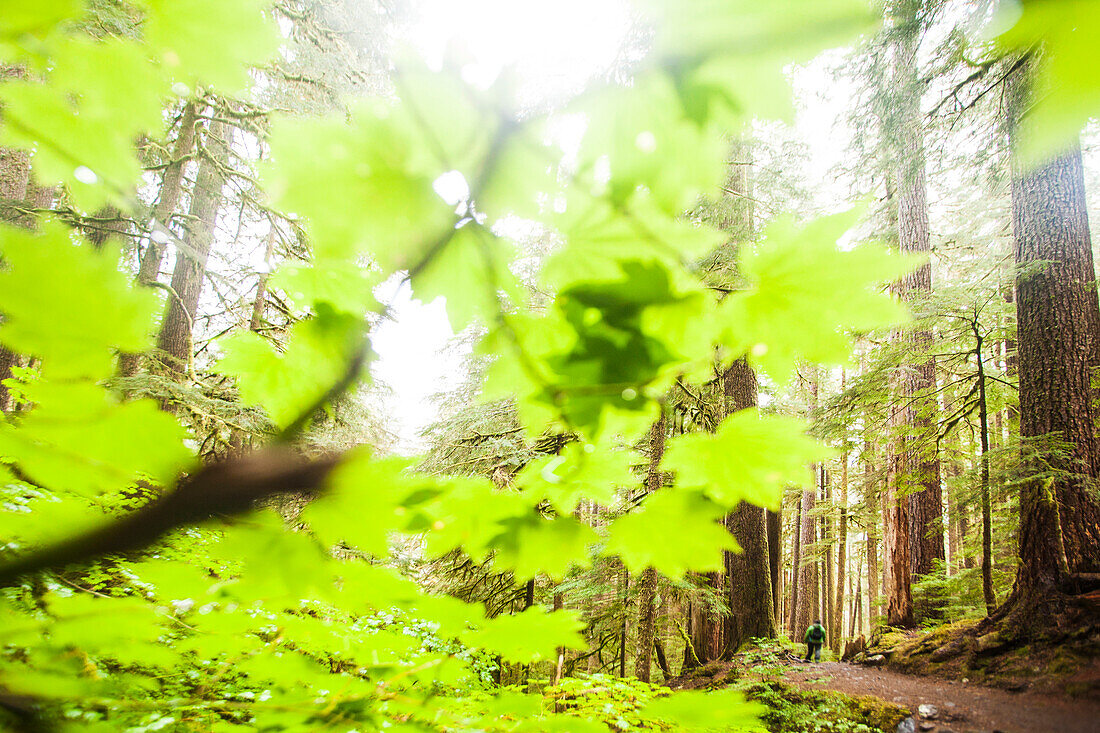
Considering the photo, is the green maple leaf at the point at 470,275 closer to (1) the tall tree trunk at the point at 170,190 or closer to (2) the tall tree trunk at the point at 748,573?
(2) the tall tree trunk at the point at 748,573

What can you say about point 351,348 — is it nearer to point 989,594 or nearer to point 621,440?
point 621,440

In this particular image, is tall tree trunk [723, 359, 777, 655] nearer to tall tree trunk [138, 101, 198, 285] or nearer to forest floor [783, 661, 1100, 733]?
forest floor [783, 661, 1100, 733]

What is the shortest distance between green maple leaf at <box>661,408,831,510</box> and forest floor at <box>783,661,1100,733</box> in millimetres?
749

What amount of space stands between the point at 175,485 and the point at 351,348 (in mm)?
174

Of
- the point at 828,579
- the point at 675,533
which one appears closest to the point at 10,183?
the point at 675,533

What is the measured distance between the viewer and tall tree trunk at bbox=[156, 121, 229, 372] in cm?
460

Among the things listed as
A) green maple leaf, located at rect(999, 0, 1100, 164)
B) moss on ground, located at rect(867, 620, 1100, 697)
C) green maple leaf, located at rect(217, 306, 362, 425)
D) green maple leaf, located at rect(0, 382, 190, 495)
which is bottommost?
moss on ground, located at rect(867, 620, 1100, 697)

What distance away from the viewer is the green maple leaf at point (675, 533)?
501 mm

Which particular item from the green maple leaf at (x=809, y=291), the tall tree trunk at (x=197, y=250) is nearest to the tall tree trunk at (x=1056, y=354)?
the green maple leaf at (x=809, y=291)

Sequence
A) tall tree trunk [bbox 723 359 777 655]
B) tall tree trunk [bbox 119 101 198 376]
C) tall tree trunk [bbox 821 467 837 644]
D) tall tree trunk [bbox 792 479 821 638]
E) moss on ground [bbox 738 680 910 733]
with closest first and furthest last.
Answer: moss on ground [bbox 738 680 910 733] → tall tree trunk [bbox 119 101 198 376] → tall tree trunk [bbox 723 359 777 655] → tall tree trunk [bbox 792 479 821 638] → tall tree trunk [bbox 821 467 837 644]

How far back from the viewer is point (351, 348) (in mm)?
416

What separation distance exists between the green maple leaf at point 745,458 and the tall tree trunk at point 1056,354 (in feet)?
12.8

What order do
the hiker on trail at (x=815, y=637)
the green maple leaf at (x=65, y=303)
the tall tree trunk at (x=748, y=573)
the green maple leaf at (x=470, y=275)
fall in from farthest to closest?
1. the hiker on trail at (x=815, y=637)
2. the tall tree trunk at (x=748, y=573)
3. the green maple leaf at (x=470, y=275)
4. the green maple leaf at (x=65, y=303)

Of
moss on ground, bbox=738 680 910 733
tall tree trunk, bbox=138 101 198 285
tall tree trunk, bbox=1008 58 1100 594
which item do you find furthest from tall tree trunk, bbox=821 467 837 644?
tall tree trunk, bbox=138 101 198 285
